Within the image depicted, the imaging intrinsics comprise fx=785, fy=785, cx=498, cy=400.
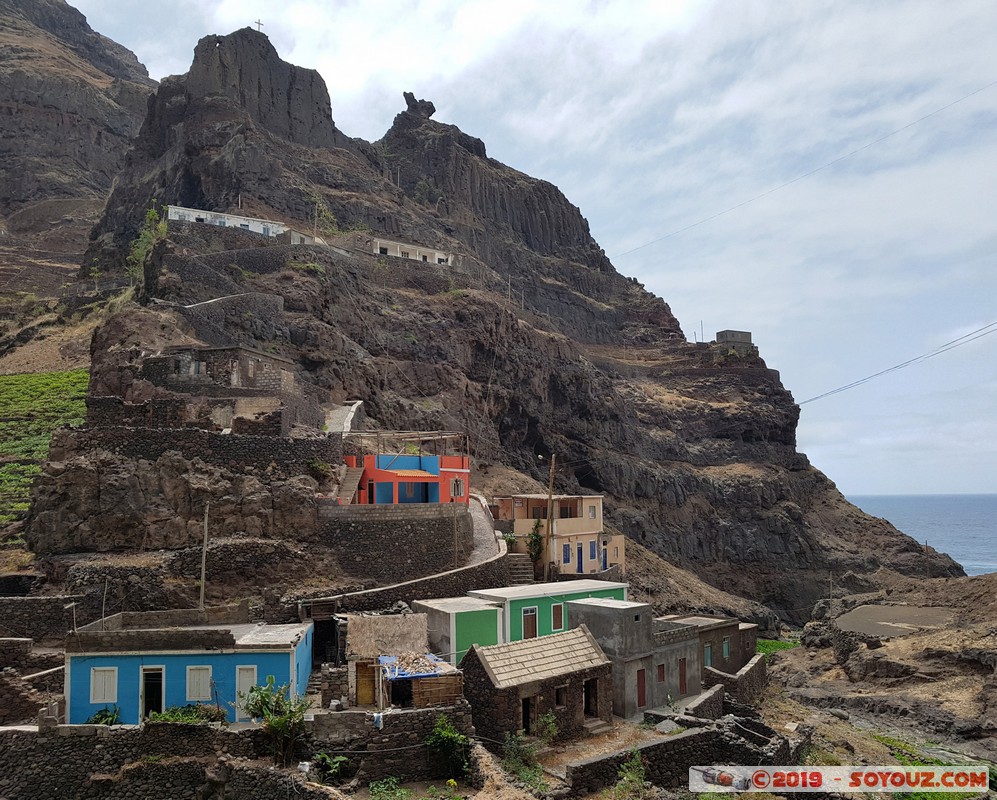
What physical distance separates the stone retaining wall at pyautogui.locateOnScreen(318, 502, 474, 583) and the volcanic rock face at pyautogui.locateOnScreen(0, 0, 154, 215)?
84.4 metres

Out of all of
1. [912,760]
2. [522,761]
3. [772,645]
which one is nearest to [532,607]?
[522,761]

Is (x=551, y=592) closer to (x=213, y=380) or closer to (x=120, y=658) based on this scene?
(x=120, y=658)

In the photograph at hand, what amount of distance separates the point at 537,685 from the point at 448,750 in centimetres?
291

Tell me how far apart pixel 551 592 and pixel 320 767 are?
1211 centimetres

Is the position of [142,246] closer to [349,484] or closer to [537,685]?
[349,484]

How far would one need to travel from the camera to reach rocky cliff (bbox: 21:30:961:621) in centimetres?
4881

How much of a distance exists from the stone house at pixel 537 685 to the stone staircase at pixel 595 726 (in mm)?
32

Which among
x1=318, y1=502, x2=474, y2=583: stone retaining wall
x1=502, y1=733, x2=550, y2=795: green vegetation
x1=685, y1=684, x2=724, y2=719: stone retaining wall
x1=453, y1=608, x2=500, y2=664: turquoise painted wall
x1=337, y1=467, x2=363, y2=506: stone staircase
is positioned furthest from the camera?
x1=337, y1=467, x2=363, y2=506: stone staircase

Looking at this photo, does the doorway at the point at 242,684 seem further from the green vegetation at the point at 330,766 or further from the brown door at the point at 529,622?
the brown door at the point at 529,622

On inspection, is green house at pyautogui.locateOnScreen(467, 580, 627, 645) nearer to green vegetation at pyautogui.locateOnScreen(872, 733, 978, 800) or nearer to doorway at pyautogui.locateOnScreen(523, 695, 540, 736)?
doorway at pyautogui.locateOnScreen(523, 695, 540, 736)

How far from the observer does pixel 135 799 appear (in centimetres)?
1591

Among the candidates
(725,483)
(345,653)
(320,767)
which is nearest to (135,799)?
(320,767)

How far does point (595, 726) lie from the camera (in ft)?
65.0

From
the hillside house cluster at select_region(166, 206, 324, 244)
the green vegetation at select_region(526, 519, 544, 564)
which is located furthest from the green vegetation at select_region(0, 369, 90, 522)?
the green vegetation at select_region(526, 519, 544, 564)
